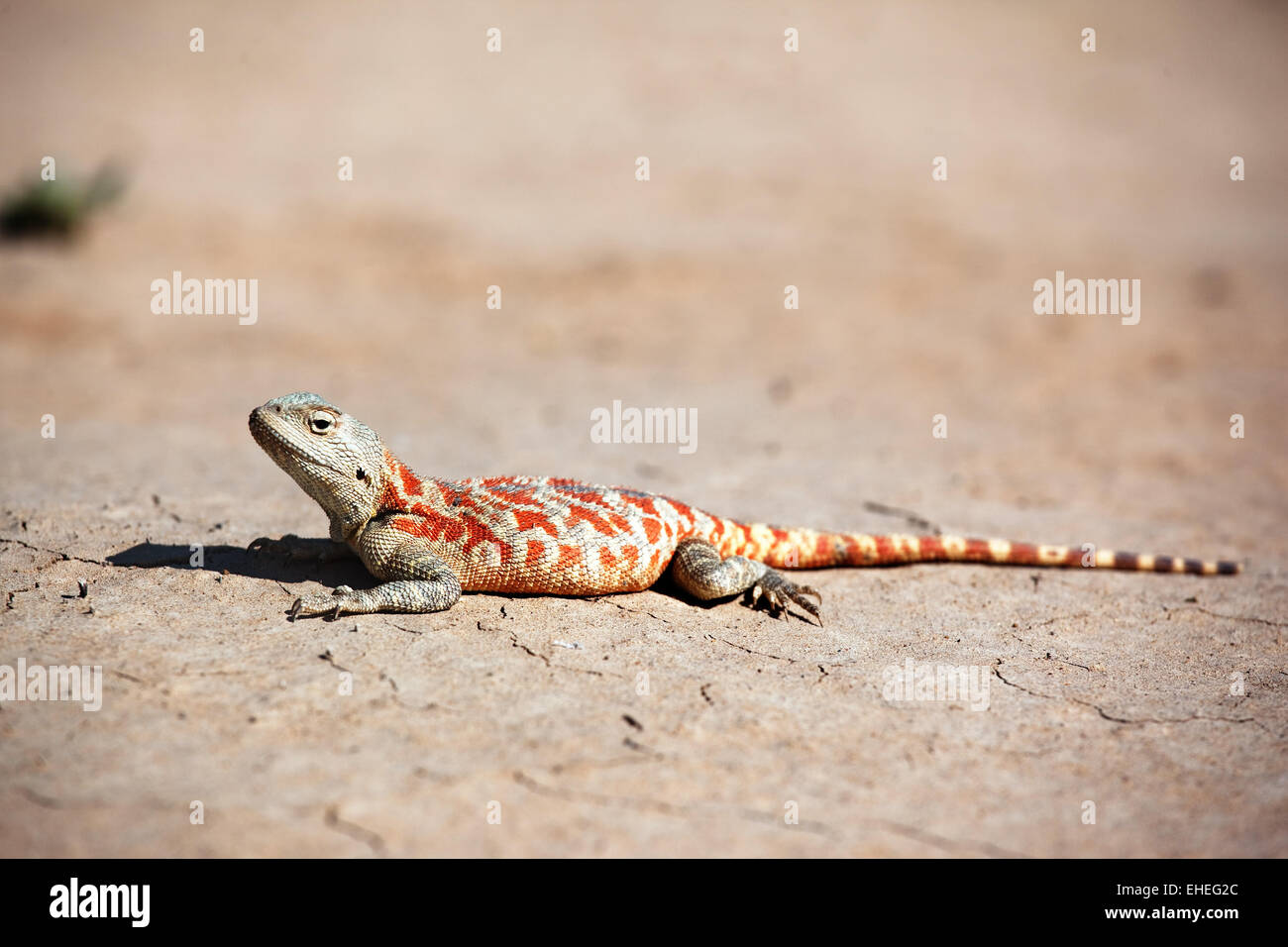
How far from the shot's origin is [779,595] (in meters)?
5.96

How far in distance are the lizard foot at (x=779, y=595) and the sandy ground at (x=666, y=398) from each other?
0.61ft

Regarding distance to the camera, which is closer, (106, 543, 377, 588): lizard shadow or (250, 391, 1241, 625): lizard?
(250, 391, 1241, 625): lizard

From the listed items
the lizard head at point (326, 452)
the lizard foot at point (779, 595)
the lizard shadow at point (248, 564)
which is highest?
the lizard head at point (326, 452)

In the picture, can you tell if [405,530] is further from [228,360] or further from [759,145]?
[759,145]

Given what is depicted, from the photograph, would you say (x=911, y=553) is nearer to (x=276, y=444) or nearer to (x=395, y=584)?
(x=395, y=584)

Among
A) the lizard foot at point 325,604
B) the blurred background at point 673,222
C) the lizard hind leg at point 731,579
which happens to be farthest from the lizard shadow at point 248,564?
the blurred background at point 673,222

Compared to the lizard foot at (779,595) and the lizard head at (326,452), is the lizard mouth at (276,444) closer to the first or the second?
the lizard head at (326,452)

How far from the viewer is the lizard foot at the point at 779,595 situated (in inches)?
233

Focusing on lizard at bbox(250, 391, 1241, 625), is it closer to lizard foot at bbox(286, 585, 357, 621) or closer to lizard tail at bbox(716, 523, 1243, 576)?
lizard foot at bbox(286, 585, 357, 621)

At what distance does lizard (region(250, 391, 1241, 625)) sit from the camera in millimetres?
5320

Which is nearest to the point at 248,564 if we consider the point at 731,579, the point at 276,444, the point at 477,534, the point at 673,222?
the point at 276,444

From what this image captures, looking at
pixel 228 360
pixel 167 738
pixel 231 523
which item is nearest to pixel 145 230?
pixel 228 360

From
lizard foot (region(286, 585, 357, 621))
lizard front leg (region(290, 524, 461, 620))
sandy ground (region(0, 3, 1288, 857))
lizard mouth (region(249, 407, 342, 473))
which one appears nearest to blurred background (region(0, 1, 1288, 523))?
sandy ground (region(0, 3, 1288, 857))
